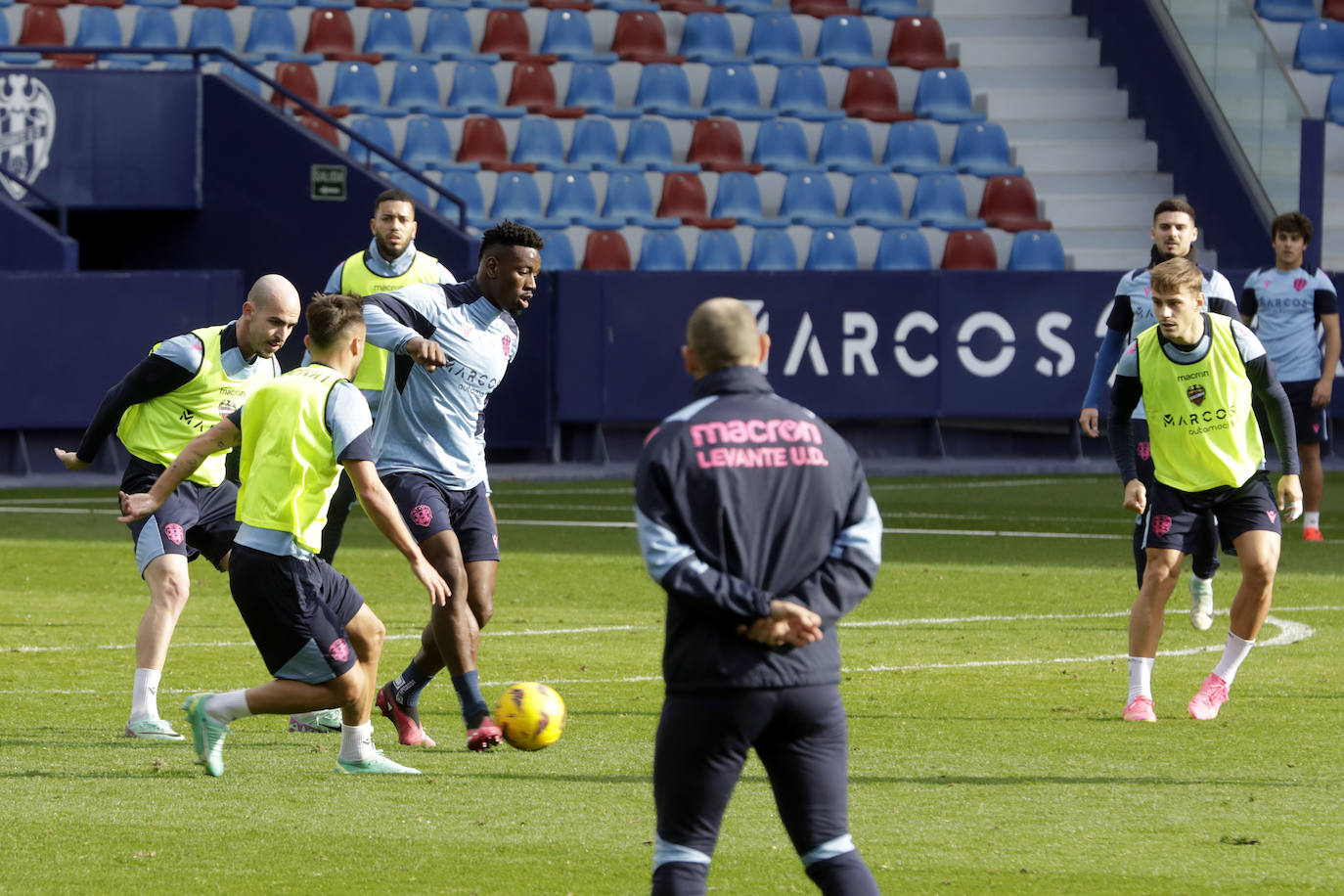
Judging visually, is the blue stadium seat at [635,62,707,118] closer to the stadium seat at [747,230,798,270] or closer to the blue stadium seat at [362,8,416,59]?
the stadium seat at [747,230,798,270]

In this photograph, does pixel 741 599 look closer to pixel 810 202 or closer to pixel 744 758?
pixel 744 758

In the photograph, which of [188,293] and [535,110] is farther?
[535,110]

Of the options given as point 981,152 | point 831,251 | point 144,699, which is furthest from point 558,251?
point 144,699

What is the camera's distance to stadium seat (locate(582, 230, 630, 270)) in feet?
76.8

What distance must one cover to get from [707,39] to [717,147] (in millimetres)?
1809

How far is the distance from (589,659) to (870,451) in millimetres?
11892

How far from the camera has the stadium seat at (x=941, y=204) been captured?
2488 centimetres

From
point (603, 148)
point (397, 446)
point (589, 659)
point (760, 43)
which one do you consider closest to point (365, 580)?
point (589, 659)

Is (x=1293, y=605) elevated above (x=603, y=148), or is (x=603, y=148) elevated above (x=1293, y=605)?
(x=603, y=148)

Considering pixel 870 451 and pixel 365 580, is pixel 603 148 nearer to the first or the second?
pixel 870 451

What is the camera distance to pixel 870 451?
71.8 feet

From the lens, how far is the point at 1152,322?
1094cm

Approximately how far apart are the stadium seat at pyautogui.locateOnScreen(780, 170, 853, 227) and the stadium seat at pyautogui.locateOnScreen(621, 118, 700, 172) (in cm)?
116

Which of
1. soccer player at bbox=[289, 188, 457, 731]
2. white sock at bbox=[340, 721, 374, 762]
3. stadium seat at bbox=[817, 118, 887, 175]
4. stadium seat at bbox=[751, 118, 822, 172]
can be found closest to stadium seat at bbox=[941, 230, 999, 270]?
stadium seat at bbox=[817, 118, 887, 175]
